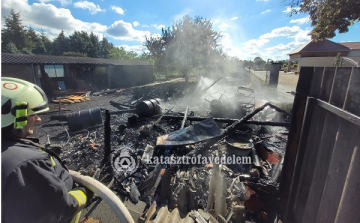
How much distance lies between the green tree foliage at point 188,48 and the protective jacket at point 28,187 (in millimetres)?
21565

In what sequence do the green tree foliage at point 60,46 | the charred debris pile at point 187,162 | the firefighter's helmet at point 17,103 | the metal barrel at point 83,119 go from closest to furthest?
the firefighter's helmet at point 17,103, the charred debris pile at point 187,162, the metal barrel at point 83,119, the green tree foliage at point 60,46

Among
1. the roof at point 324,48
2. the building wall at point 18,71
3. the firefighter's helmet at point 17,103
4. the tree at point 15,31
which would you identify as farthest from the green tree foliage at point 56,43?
the firefighter's helmet at point 17,103

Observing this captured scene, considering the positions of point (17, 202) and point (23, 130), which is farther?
point (23, 130)

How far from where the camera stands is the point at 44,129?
771 centimetres

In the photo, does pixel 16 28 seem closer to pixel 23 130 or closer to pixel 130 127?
pixel 130 127

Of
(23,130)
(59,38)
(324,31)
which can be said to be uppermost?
(59,38)

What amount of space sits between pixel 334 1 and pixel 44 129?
14.5 metres

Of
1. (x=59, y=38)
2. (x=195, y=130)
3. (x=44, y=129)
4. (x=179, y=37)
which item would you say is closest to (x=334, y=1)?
(x=195, y=130)

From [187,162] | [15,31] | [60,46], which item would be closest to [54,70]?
[187,162]

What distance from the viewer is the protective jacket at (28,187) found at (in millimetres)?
1210

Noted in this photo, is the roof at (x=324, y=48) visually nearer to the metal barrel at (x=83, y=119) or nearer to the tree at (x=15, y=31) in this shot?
the metal barrel at (x=83, y=119)

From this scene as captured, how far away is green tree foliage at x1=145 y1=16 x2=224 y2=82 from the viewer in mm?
21778

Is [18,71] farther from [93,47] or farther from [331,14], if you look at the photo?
[93,47]

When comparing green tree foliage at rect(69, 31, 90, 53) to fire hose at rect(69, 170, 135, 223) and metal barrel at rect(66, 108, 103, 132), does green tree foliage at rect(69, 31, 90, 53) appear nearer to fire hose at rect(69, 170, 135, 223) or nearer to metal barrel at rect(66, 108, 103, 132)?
metal barrel at rect(66, 108, 103, 132)
